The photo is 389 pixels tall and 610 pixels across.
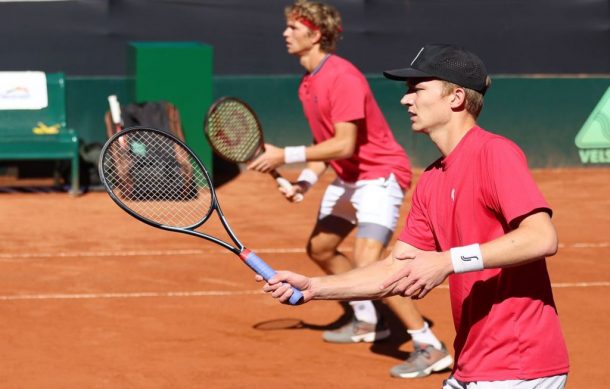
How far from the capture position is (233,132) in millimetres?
8031

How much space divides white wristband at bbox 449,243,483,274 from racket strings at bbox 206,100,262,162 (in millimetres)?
3779

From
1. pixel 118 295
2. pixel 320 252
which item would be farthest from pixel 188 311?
pixel 320 252

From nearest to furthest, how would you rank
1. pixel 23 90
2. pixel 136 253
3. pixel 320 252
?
pixel 320 252
pixel 136 253
pixel 23 90

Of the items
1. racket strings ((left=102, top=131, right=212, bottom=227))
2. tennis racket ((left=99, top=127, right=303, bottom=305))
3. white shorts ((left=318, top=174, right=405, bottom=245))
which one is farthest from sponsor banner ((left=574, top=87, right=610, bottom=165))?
racket strings ((left=102, top=131, right=212, bottom=227))

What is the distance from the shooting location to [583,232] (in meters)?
12.2

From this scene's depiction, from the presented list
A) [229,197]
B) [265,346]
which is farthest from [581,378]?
[229,197]

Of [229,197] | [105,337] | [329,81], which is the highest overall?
[329,81]

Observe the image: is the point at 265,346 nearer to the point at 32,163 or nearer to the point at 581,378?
the point at 581,378

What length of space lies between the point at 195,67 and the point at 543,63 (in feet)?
17.2

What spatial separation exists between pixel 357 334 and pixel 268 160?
4.85 ft

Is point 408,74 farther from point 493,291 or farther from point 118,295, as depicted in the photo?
point 118,295

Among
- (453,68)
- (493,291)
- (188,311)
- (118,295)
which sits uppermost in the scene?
(453,68)

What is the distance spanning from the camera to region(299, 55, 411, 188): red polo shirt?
783 cm

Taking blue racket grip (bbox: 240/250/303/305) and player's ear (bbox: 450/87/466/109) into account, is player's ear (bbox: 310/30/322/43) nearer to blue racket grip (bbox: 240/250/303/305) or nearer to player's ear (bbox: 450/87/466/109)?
blue racket grip (bbox: 240/250/303/305)
